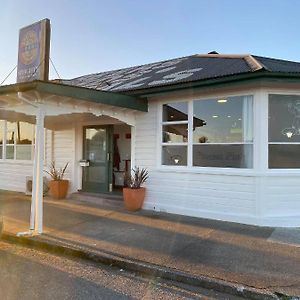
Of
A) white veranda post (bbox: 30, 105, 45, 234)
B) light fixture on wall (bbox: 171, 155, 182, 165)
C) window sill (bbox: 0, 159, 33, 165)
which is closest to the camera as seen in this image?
white veranda post (bbox: 30, 105, 45, 234)

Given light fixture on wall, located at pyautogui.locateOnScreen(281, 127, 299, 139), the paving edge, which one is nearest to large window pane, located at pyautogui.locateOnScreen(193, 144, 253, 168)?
light fixture on wall, located at pyautogui.locateOnScreen(281, 127, 299, 139)

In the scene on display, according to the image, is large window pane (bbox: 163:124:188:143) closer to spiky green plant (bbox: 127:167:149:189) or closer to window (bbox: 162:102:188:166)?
window (bbox: 162:102:188:166)

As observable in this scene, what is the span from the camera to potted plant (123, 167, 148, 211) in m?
8.71

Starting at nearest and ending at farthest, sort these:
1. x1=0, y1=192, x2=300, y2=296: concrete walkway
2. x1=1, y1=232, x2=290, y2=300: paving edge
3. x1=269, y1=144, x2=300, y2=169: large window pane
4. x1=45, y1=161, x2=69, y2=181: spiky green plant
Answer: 1. x1=1, y1=232, x2=290, y2=300: paving edge
2. x1=0, y1=192, x2=300, y2=296: concrete walkway
3. x1=269, y1=144, x2=300, y2=169: large window pane
4. x1=45, y1=161, x2=69, y2=181: spiky green plant

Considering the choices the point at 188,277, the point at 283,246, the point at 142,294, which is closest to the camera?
the point at 142,294

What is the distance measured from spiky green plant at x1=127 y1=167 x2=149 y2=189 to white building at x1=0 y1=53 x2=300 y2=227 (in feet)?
0.62

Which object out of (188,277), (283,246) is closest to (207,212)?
(283,246)

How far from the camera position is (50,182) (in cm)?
1084

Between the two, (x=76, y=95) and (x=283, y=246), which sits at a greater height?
(x=76, y=95)

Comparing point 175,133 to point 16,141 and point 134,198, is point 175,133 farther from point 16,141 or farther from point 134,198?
point 16,141

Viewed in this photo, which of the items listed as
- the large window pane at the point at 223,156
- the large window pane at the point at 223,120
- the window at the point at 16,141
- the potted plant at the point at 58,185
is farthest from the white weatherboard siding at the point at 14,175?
the large window pane at the point at 223,120

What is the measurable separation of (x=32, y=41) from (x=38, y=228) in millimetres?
6723

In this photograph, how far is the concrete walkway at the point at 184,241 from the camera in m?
4.64

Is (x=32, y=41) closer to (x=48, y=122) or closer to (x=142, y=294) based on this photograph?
(x=48, y=122)
